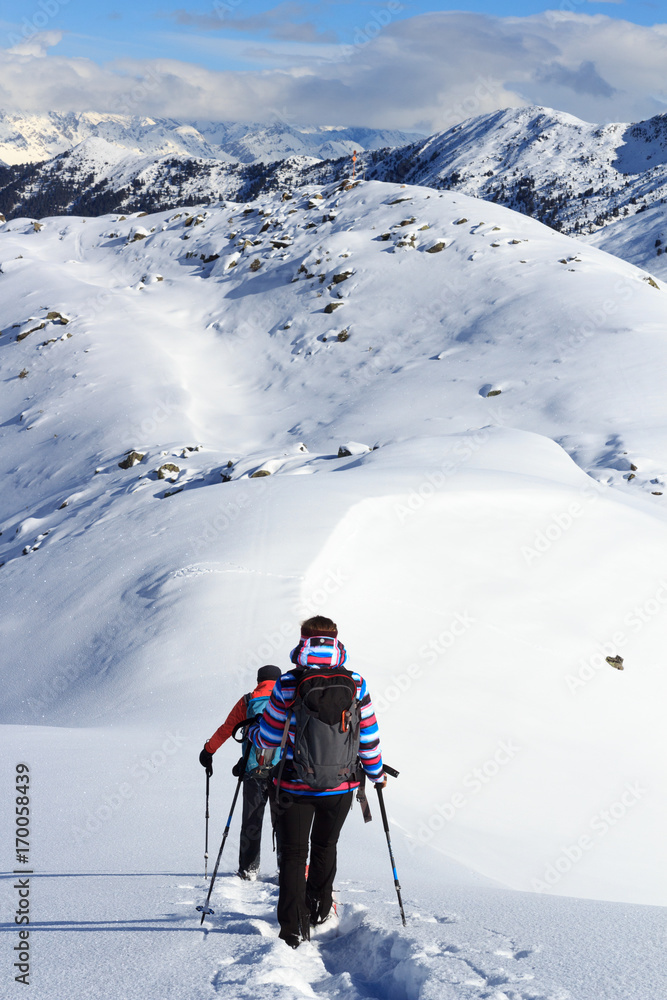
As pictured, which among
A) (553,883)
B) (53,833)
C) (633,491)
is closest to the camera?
(53,833)

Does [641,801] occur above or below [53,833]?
below

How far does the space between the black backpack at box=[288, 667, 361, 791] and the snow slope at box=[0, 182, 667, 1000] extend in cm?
90

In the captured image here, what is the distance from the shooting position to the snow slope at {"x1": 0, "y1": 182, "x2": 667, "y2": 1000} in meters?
3.95

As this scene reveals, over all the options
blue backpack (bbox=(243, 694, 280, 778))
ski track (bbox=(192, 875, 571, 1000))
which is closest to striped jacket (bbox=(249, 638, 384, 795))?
blue backpack (bbox=(243, 694, 280, 778))

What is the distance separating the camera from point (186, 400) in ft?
98.3

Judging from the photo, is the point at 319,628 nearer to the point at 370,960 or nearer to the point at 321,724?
the point at 321,724

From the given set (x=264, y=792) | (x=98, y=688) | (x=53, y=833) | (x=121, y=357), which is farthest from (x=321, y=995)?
(x=121, y=357)

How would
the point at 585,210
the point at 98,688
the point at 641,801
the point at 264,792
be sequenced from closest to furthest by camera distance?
the point at 264,792
the point at 641,801
the point at 98,688
the point at 585,210

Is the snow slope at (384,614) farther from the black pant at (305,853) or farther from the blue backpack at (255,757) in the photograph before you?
the blue backpack at (255,757)

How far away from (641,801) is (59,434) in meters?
25.8

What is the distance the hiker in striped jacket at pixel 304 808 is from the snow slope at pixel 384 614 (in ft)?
0.76

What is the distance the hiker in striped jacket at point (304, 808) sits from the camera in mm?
3922

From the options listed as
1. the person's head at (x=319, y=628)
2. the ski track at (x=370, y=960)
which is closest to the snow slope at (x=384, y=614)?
the ski track at (x=370, y=960)

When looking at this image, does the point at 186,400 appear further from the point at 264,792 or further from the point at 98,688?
the point at 264,792
